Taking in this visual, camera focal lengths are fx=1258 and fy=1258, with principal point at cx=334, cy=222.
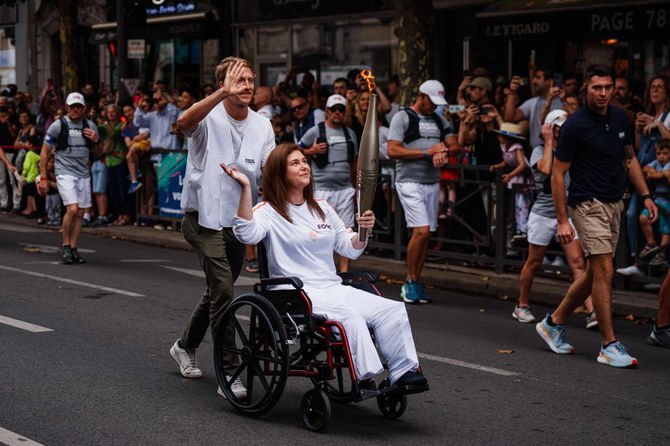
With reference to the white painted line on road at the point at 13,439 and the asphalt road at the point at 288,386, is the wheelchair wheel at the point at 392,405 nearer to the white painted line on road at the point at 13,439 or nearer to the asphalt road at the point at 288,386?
the asphalt road at the point at 288,386

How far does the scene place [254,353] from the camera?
6.79 metres

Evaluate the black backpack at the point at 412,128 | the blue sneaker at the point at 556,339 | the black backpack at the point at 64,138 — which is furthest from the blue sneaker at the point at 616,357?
the black backpack at the point at 64,138

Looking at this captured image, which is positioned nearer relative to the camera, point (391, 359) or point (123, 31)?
point (391, 359)

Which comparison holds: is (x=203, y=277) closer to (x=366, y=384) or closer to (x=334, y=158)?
(x=334, y=158)

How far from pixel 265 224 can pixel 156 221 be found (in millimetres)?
11963

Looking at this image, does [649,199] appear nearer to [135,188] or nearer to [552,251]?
[552,251]

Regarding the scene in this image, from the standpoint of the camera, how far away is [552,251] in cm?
1266

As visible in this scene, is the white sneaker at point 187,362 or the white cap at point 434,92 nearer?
the white sneaker at point 187,362

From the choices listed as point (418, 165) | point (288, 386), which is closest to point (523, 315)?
point (418, 165)

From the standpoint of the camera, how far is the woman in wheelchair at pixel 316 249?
21.4 feet

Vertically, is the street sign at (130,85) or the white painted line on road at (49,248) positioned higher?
the street sign at (130,85)

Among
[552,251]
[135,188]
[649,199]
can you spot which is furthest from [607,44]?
[649,199]

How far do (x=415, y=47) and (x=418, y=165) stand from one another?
4.03 meters

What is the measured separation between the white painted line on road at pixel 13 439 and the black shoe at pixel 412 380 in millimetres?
1852
